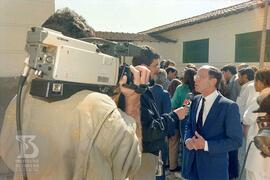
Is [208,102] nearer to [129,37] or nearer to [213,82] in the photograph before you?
[213,82]

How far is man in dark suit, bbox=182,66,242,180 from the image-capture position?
3.11 meters

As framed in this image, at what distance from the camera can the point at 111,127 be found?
1.25 metres

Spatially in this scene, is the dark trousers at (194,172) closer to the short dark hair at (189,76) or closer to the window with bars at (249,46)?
the short dark hair at (189,76)

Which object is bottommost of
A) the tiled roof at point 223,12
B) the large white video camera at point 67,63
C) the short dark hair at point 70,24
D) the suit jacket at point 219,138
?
the suit jacket at point 219,138

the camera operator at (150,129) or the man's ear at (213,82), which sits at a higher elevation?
the man's ear at (213,82)

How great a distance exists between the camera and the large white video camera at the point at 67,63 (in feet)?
3.93

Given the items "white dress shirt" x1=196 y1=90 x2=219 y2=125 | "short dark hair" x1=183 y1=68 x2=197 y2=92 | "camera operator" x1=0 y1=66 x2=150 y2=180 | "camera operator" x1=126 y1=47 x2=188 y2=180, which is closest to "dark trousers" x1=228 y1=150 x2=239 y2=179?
"white dress shirt" x1=196 y1=90 x2=219 y2=125

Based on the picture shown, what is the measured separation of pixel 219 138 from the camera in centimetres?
315

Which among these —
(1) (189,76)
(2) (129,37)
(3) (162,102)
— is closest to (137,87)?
(3) (162,102)

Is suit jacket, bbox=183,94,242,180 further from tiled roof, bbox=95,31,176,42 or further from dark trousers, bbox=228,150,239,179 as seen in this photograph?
tiled roof, bbox=95,31,176,42

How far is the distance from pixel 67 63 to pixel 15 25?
263 centimetres

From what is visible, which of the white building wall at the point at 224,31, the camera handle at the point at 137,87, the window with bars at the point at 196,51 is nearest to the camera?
the camera handle at the point at 137,87

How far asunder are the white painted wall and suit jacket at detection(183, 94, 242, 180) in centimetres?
187

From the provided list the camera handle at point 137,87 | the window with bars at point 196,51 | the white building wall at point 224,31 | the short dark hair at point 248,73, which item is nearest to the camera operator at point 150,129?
the camera handle at point 137,87
